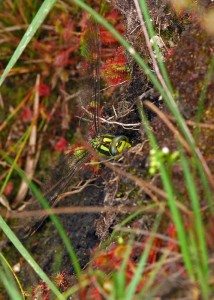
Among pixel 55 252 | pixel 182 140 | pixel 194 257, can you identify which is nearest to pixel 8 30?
pixel 55 252

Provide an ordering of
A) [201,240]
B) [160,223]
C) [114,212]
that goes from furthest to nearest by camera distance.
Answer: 1. [114,212]
2. [160,223]
3. [201,240]

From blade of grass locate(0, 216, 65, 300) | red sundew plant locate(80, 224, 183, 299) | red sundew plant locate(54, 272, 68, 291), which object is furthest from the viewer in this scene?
red sundew plant locate(54, 272, 68, 291)

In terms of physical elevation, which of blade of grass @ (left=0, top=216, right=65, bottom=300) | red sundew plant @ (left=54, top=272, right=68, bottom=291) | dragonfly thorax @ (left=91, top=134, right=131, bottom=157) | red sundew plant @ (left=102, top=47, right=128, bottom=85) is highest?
red sundew plant @ (left=102, top=47, right=128, bottom=85)

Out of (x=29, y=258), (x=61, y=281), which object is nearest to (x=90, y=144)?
(x=61, y=281)

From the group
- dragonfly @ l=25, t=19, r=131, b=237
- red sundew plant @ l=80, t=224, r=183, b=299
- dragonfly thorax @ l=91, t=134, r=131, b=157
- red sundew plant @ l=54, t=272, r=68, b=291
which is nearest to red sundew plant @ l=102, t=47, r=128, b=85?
dragonfly @ l=25, t=19, r=131, b=237

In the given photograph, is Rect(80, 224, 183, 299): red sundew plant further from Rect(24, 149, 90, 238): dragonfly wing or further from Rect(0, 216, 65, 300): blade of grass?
Rect(24, 149, 90, 238): dragonfly wing

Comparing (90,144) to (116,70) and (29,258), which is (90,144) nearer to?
(116,70)

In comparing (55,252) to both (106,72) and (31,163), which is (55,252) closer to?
(31,163)
